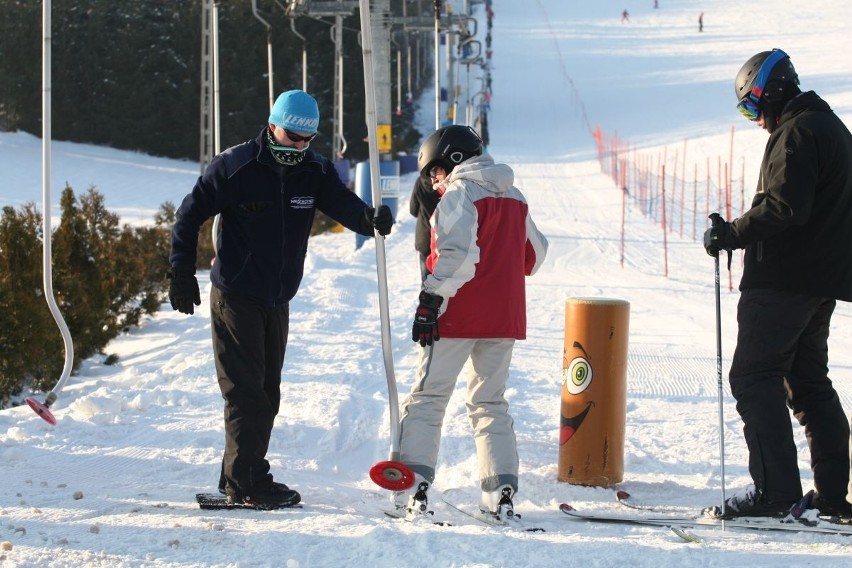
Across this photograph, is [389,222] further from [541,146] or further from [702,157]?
[541,146]

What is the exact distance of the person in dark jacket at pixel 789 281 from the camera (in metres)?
4.59

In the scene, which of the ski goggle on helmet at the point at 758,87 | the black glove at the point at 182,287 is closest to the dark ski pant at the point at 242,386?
the black glove at the point at 182,287

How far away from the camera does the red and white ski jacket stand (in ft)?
15.5

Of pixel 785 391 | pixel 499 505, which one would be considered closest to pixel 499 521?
pixel 499 505

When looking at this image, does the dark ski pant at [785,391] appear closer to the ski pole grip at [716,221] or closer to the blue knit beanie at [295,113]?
the ski pole grip at [716,221]

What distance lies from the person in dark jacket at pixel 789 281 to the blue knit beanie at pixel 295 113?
1.95 m

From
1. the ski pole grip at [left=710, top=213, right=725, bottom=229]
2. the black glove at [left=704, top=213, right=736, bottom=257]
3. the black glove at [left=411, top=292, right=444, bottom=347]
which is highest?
the ski pole grip at [left=710, top=213, right=725, bottom=229]

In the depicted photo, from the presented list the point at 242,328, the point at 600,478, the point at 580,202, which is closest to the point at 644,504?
the point at 600,478

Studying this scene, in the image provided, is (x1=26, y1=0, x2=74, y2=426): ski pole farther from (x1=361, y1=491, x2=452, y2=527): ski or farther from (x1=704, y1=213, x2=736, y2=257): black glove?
(x1=704, y1=213, x2=736, y2=257): black glove

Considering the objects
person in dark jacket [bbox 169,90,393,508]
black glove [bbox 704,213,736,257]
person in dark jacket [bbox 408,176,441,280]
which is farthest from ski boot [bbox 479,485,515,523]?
person in dark jacket [bbox 408,176,441,280]

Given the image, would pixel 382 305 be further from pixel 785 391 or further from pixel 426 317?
pixel 785 391

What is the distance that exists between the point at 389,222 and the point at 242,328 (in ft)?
2.87

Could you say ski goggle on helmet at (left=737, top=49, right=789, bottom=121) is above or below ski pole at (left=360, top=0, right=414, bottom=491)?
above

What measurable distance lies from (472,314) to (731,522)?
4.93ft
